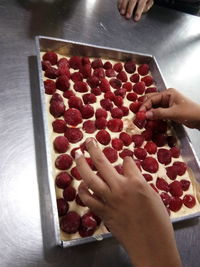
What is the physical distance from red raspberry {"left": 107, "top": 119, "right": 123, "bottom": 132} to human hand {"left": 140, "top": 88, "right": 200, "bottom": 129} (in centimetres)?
9

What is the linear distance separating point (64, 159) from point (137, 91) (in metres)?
0.39

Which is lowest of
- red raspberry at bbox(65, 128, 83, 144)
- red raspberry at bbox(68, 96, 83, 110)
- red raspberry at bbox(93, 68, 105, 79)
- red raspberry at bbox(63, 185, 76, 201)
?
red raspberry at bbox(63, 185, 76, 201)

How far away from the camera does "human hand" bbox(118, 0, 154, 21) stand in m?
1.18

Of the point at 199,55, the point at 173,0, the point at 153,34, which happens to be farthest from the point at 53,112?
the point at 173,0

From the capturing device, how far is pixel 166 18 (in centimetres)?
131

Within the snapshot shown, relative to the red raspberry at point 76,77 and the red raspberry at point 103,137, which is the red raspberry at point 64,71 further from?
the red raspberry at point 103,137

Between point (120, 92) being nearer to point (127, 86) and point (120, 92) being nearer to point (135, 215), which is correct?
point (127, 86)

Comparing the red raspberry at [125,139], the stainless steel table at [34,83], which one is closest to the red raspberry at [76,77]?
the stainless steel table at [34,83]

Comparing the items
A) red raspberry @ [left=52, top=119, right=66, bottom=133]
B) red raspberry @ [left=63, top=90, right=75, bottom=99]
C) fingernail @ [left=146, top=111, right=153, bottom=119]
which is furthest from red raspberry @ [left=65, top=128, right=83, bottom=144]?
fingernail @ [left=146, top=111, right=153, bottom=119]

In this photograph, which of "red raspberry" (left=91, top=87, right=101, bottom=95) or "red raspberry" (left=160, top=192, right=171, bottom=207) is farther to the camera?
"red raspberry" (left=91, top=87, right=101, bottom=95)

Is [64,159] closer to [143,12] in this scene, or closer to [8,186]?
[8,186]

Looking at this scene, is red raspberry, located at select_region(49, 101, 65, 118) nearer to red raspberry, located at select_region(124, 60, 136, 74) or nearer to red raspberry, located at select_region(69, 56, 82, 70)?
red raspberry, located at select_region(69, 56, 82, 70)

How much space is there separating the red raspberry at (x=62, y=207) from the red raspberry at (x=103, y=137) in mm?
214

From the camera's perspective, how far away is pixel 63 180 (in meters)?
0.66
